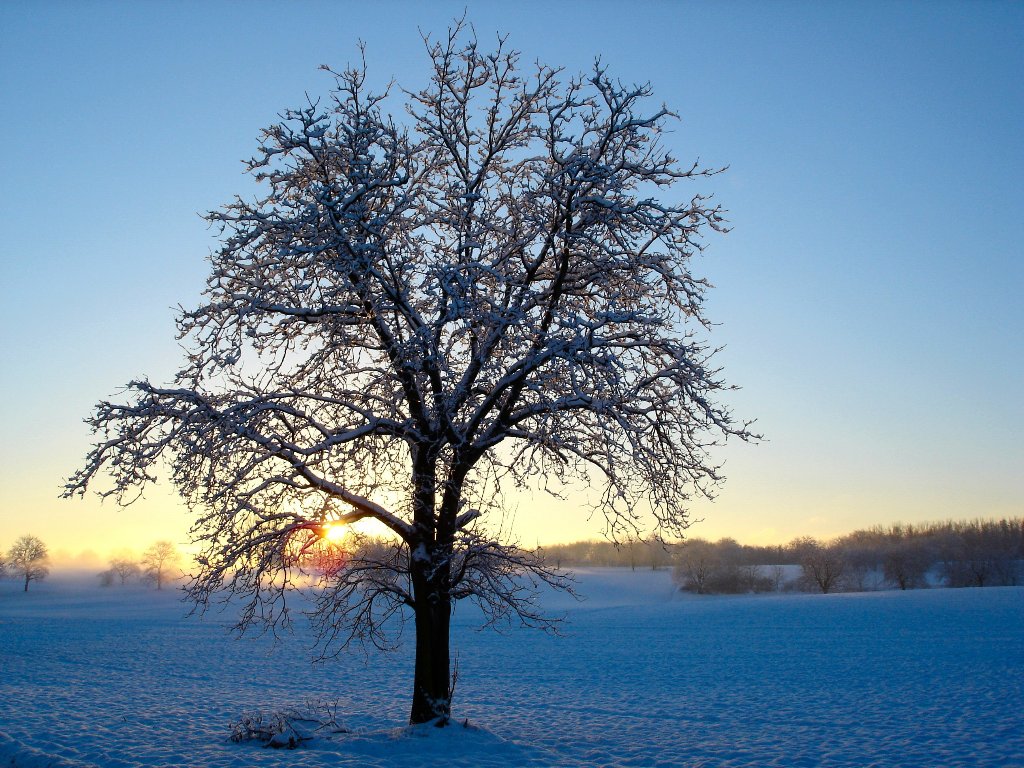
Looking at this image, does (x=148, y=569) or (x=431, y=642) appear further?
(x=148, y=569)

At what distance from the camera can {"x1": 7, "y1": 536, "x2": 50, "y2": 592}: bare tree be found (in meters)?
110

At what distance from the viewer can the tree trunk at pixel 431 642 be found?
11430 millimetres

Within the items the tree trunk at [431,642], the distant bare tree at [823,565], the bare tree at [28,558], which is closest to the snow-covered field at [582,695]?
the tree trunk at [431,642]

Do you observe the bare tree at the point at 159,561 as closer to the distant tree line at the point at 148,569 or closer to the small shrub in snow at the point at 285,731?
the distant tree line at the point at 148,569

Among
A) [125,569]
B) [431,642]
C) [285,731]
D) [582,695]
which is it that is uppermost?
[431,642]

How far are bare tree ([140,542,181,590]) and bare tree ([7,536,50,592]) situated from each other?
1561cm

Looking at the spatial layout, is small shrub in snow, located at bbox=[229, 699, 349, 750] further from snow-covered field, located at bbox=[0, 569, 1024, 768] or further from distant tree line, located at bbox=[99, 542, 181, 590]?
distant tree line, located at bbox=[99, 542, 181, 590]

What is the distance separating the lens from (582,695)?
19.5 m

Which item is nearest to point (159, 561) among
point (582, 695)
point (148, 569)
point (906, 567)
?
point (148, 569)

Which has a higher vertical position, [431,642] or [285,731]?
[431,642]

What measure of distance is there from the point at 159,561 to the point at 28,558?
19.4m

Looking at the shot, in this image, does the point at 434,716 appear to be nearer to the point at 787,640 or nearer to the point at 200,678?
the point at 200,678

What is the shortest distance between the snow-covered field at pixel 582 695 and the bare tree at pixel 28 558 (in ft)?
279

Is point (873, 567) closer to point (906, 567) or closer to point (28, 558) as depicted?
point (906, 567)
